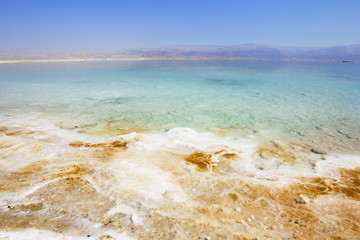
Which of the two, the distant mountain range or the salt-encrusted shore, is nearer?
the salt-encrusted shore

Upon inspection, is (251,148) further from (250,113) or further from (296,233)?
(250,113)

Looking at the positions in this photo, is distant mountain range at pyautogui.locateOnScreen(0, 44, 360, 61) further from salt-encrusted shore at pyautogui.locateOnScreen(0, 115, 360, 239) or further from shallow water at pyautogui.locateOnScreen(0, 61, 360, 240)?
salt-encrusted shore at pyautogui.locateOnScreen(0, 115, 360, 239)

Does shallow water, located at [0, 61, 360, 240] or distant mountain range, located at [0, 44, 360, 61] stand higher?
distant mountain range, located at [0, 44, 360, 61]

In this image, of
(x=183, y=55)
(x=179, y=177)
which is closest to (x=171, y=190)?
(x=179, y=177)

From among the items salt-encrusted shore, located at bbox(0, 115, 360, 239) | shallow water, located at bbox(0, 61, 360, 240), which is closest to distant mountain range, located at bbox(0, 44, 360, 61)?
shallow water, located at bbox(0, 61, 360, 240)

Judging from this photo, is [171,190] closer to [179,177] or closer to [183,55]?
[179,177]

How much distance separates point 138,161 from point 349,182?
2.85 meters

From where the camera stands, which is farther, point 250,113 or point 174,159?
point 250,113

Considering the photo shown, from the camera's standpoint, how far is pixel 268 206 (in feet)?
8.30

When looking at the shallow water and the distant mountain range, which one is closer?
the shallow water

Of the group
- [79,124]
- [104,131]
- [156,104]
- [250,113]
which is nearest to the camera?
[104,131]

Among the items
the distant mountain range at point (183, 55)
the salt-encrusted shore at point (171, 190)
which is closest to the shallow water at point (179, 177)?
the salt-encrusted shore at point (171, 190)

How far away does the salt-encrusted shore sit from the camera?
2174 mm

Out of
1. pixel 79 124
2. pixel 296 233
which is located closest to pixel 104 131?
pixel 79 124
